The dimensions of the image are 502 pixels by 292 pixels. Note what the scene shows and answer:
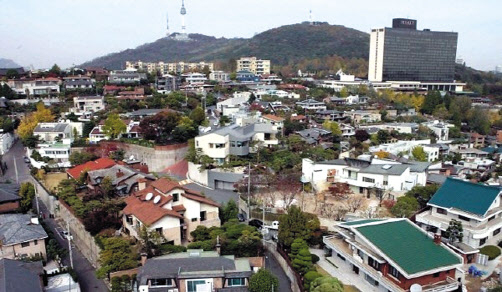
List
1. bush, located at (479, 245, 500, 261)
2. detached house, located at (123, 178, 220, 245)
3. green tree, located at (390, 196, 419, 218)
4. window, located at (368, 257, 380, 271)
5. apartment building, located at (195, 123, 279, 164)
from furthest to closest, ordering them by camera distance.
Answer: apartment building, located at (195, 123, 279, 164) < green tree, located at (390, 196, 419, 218) < detached house, located at (123, 178, 220, 245) < bush, located at (479, 245, 500, 261) < window, located at (368, 257, 380, 271)

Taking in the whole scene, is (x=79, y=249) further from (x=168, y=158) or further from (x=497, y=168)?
(x=497, y=168)

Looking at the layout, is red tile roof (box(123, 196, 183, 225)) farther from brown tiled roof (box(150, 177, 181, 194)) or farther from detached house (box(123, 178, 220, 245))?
brown tiled roof (box(150, 177, 181, 194))

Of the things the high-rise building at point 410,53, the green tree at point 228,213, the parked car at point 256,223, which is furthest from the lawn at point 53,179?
the high-rise building at point 410,53

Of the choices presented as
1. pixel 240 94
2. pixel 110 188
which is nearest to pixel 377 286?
pixel 110 188

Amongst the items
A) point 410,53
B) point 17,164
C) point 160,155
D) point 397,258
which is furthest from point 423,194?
point 410,53

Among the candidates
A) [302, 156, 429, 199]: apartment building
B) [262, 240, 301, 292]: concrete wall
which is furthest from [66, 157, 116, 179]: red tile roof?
[302, 156, 429, 199]: apartment building

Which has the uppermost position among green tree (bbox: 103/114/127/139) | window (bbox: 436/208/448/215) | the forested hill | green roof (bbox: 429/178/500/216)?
the forested hill
